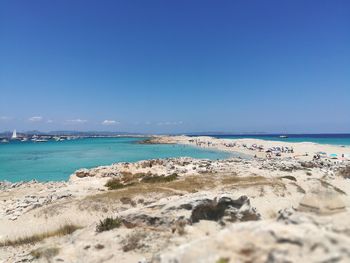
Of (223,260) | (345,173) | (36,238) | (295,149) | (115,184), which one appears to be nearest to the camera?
(223,260)

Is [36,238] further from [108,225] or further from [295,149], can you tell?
[295,149]

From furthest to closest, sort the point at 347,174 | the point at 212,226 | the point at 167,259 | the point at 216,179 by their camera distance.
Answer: the point at 347,174 < the point at 216,179 < the point at 212,226 < the point at 167,259

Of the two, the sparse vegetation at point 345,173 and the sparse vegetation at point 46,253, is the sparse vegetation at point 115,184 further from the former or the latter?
the sparse vegetation at point 345,173

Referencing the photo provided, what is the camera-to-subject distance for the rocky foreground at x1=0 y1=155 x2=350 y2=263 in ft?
21.0

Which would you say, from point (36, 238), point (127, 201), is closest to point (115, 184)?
point (127, 201)

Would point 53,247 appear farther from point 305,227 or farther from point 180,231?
point 305,227

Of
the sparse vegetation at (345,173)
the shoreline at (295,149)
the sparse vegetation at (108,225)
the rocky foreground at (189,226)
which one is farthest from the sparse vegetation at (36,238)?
the shoreline at (295,149)

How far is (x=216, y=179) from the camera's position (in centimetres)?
3027

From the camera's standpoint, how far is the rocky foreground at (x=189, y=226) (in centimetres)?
641

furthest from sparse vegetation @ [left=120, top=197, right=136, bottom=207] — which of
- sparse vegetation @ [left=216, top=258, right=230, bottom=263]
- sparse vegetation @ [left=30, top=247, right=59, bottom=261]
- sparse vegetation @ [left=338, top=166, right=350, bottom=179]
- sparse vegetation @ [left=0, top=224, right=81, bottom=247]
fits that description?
sparse vegetation @ [left=338, top=166, right=350, bottom=179]

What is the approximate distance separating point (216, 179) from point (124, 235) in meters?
18.6

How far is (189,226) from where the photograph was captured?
12391 mm

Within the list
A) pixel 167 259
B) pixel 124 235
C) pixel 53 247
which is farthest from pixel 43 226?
pixel 167 259

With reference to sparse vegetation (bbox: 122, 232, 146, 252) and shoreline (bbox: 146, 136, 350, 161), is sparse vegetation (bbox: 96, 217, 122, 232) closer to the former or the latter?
sparse vegetation (bbox: 122, 232, 146, 252)
